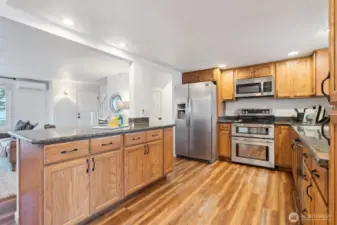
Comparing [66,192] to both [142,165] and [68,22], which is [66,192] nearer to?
[142,165]

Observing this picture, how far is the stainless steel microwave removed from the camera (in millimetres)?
3645

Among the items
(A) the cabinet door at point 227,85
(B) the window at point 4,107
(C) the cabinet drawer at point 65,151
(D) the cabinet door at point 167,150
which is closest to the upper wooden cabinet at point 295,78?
(A) the cabinet door at point 227,85

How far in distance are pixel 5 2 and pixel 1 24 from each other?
31.6 inches

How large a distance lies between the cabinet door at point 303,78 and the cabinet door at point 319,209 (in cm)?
290

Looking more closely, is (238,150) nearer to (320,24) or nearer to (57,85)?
(320,24)

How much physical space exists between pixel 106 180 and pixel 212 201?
52.1 inches

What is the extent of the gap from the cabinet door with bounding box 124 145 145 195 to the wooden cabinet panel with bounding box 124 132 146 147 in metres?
0.06

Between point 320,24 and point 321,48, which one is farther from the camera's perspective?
point 321,48

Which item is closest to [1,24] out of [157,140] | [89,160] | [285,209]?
[89,160]

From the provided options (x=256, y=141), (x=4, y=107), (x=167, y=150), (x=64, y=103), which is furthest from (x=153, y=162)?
(x=4, y=107)

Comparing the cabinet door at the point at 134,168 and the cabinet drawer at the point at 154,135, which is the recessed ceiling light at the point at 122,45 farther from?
the cabinet door at the point at 134,168

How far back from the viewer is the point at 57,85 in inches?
242

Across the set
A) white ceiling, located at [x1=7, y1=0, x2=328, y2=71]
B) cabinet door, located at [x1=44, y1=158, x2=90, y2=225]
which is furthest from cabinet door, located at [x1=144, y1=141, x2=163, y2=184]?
white ceiling, located at [x1=7, y1=0, x2=328, y2=71]

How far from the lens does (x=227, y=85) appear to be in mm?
4199
